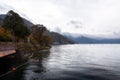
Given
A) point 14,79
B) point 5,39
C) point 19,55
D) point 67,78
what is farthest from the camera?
point 5,39

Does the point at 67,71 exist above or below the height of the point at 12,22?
below

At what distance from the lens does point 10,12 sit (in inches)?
4188

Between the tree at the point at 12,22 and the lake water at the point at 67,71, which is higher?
the tree at the point at 12,22

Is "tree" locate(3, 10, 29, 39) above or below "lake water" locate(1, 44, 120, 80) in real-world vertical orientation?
above

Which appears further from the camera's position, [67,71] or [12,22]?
[12,22]

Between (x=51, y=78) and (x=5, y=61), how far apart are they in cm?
2809

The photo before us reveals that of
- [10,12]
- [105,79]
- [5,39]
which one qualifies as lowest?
[105,79]

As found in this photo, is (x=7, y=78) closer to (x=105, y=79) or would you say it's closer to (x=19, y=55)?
(x=105, y=79)

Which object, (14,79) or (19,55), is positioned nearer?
(14,79)

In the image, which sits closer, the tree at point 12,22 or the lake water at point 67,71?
the lake water at point 67,71

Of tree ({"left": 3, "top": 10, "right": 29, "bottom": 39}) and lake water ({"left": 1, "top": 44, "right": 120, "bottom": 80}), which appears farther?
tree ({"left": 3, "top": 10, "right": 29, "bottom": 39})

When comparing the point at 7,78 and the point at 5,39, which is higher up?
the point at 5,39

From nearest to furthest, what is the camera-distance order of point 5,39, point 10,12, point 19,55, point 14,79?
point 14,79
point 19,55
point 10,12
point 5,39

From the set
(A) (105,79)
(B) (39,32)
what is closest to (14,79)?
(A) (105,79)
